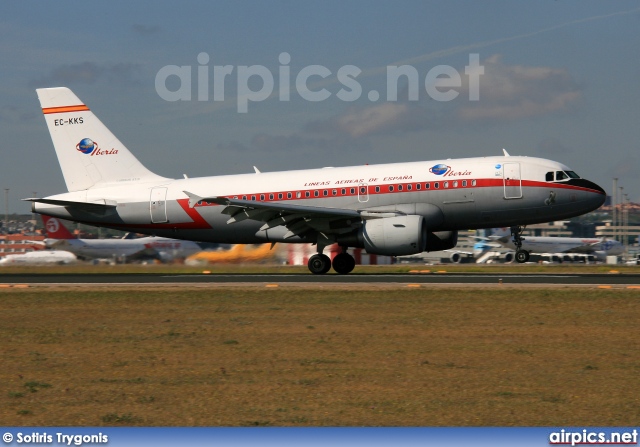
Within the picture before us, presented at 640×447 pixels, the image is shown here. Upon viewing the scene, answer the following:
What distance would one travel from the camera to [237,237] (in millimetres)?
36062

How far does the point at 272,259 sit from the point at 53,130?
13100 millimetres

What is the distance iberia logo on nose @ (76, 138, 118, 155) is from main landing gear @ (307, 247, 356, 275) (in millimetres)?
10819

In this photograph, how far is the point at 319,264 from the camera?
34781 millimetres

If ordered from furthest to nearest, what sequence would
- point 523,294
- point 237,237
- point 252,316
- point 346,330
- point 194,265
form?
1. point 194,265
2. point 237,237
3. point 523,294
4. point 252,316
5. point 346,330

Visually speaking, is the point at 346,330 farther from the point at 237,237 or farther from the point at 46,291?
the point at 237,237

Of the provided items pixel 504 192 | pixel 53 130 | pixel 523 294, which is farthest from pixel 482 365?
pixel 53 130

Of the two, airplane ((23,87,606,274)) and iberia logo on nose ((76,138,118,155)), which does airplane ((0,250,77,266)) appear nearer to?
iberia logo on nose ((76,138,118,155))

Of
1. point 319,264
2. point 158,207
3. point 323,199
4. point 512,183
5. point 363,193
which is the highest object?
point 512,183

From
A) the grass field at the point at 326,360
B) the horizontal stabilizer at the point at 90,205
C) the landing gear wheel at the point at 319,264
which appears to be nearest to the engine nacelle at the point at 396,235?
the landing gear wheel at the point at 319,264

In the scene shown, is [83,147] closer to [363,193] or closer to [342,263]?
[342,263]

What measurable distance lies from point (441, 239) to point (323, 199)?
5229 millimetres

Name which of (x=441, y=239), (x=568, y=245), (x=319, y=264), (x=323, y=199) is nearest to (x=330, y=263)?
(x=319, y=264)

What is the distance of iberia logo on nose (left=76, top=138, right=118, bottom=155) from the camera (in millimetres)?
38156

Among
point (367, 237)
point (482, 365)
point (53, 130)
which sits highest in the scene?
point (53, 130)
